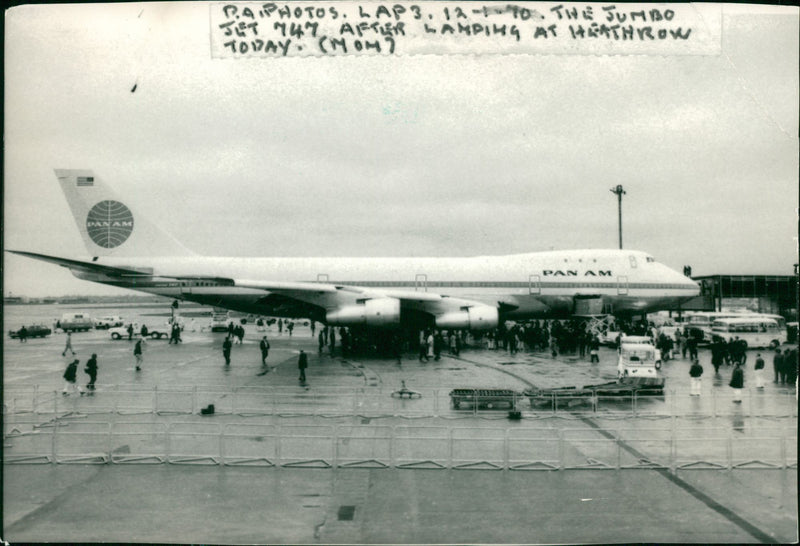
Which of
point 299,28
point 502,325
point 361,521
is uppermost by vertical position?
point 299,28

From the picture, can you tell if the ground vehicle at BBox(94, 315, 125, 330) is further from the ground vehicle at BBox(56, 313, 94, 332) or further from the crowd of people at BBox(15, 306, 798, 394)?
the crowd of people at BBox(15, 306, 798, 394)

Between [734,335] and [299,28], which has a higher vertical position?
[299,28]

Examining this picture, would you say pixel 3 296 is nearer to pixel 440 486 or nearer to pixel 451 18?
pixel 440 486

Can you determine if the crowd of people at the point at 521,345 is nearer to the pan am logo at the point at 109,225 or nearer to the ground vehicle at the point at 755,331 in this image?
the ground vehicle at the point at 755,331

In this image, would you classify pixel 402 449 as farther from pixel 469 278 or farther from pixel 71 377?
pixel 469 278

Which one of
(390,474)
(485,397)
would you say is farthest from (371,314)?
(390,474)

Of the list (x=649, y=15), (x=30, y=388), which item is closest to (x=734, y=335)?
(x=649, y=15)
